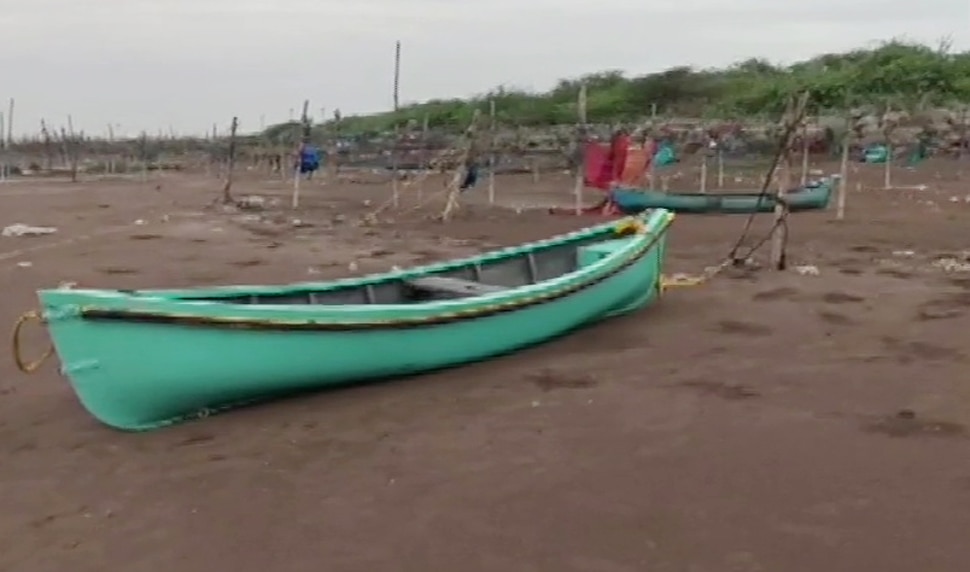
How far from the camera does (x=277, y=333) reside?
6430mm

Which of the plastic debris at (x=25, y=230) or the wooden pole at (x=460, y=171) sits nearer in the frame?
the plastic debris at (x=25, y=230)

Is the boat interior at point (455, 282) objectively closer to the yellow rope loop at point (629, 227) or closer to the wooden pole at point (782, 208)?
the yellow rope loop at point (629, 227)

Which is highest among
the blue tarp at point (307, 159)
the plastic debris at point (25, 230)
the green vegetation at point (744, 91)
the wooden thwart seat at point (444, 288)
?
the green vegetation at point (744, 91)

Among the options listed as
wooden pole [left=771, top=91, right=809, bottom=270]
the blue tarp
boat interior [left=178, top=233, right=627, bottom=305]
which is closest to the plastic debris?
the blue tarp

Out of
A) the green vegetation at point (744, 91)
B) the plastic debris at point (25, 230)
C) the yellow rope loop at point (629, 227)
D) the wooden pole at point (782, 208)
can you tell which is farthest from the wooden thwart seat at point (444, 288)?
the green vegetation at point (744, 91)

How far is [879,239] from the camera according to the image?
14344 mm

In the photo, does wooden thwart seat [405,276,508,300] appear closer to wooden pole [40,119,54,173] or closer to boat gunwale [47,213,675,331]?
boat gunwale [47,213,675,331]

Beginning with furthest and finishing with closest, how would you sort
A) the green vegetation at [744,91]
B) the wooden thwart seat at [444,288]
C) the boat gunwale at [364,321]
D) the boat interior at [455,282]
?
the green vegetation at [744,91] < the wooden thwart seat at [444,288] < the boat interior at [455,282] < the boat gunwale at [364,321]

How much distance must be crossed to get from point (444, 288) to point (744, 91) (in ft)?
121

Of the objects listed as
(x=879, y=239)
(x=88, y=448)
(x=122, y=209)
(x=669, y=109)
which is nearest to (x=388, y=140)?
(x=669, y=109)

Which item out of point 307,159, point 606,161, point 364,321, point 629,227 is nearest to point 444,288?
point 364,321

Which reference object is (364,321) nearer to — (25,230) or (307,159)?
(25,230)

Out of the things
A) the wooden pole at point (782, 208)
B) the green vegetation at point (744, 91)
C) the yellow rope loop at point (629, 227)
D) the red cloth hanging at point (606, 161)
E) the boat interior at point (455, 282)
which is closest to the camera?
the boat interior at point (455, 282)

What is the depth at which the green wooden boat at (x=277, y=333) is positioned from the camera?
603cm
